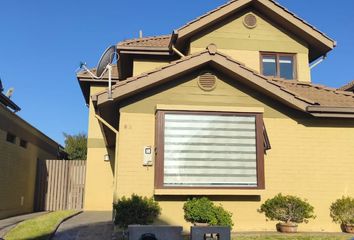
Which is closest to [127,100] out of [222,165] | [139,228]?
[222,165]

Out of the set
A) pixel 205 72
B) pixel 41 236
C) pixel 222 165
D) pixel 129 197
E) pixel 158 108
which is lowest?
pixel 41 236

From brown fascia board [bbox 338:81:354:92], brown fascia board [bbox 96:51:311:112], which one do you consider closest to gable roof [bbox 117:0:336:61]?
brown fascia board [bbox 338:81:354:92]

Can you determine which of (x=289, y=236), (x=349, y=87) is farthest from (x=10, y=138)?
(x=349, y=87)

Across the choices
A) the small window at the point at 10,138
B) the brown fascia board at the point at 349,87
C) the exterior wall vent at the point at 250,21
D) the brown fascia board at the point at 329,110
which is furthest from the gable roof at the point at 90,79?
the brown fascia board at the point at 349,87

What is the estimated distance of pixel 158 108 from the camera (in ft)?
35.0

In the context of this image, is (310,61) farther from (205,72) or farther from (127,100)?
(127,100)

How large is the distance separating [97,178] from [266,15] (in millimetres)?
9477

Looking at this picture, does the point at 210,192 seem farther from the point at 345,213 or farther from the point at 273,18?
the point at 273,18

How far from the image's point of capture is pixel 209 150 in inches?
418

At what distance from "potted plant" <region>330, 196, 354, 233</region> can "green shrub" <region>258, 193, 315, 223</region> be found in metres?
0.91

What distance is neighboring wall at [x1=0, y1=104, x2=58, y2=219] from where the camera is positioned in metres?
14.9

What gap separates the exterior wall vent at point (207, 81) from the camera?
36.8 feet

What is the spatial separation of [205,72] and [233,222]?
12.7ft

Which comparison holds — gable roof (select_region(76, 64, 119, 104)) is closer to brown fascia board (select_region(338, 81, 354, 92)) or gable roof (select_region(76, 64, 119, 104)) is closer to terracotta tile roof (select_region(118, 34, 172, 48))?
terracotta tile roof (select_region(118, 34, 172, 48))
